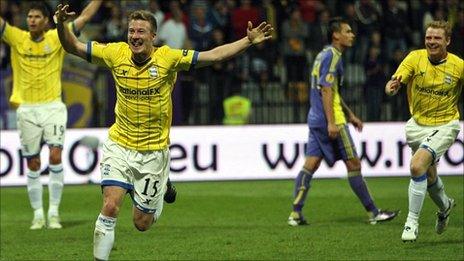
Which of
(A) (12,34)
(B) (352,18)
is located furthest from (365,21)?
(A) (12,34)

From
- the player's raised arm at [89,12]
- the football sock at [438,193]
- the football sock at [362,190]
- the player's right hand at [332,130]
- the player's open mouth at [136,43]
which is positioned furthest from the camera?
the football sock at [362,190]

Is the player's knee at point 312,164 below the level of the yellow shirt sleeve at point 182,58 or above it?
below

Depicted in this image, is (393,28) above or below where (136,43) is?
below

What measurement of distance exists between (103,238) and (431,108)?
4437 millimetres

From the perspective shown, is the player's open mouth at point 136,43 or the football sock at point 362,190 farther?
the football sock at point 362,190

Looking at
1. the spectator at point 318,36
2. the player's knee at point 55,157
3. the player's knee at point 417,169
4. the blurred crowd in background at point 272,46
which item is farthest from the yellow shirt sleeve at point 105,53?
the spectator at point 318,36

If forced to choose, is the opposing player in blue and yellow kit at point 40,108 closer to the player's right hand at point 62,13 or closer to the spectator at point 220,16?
the player's right hand at point 62,13

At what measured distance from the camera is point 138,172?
34.9 feet

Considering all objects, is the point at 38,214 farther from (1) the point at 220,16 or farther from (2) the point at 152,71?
(1) the point at 220,16

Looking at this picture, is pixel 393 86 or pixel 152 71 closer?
pixel 152 71

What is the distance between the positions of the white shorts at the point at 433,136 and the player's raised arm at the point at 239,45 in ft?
10.5

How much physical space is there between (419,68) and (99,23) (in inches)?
486

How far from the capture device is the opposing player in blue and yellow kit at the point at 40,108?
14.5m

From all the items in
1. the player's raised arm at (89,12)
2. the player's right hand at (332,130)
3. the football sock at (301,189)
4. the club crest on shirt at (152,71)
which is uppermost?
the player's raised arm at (89,12)
